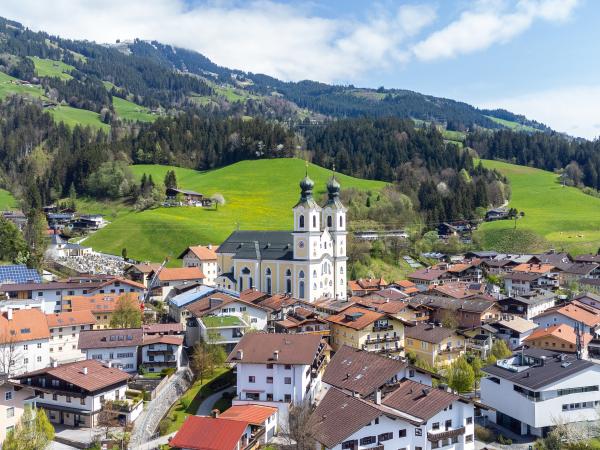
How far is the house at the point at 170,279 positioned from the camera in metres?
70.8

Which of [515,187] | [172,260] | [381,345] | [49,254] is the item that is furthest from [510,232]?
[49,254]

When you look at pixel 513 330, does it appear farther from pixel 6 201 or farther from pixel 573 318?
pixel 6 201

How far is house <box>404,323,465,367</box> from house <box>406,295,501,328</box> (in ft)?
22.6

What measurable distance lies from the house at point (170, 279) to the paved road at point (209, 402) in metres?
29.7

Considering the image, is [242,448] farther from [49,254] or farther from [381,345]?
[49,254]

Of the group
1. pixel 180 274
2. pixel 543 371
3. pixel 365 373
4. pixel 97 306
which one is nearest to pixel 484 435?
pixel 543 371

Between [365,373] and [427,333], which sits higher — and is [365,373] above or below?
above

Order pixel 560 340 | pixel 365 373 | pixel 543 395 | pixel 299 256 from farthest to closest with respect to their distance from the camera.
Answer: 1. pixel 299 256
2. pixel 560 340
3. pixel 543 395
4. pixel 365 373

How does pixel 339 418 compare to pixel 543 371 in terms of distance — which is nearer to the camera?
pixel 339 418

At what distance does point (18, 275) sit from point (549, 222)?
9951cm

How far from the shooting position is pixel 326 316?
5669 cm

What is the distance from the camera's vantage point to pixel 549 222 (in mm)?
120125

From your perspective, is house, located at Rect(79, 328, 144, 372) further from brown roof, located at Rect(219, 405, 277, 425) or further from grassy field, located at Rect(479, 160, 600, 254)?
grassy field, located at Rect(479, 160, 600, 254)

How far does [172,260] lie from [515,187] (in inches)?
4144
